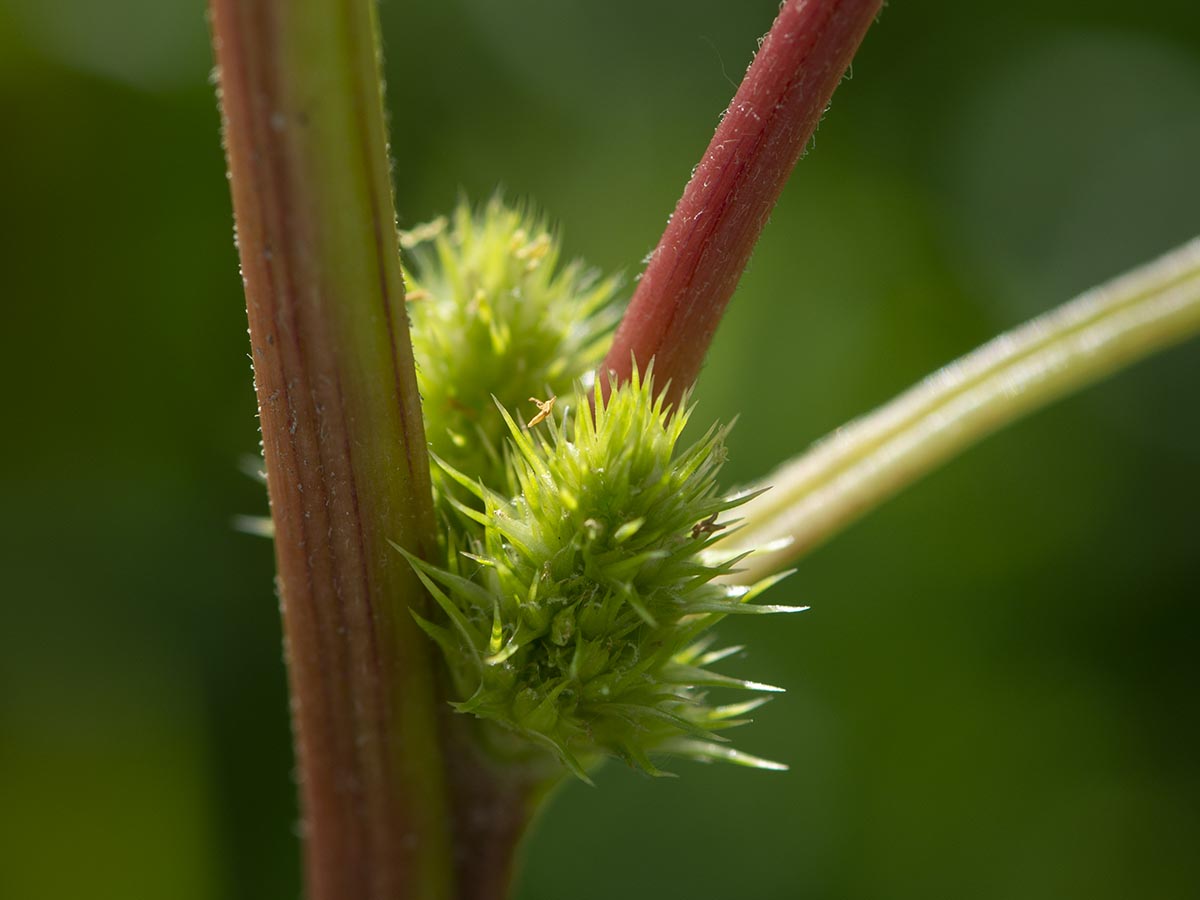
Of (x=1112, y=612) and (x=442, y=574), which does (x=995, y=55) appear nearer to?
(x=1112, y=612)

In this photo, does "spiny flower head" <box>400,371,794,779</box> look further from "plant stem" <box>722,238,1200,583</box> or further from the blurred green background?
the blurred green background

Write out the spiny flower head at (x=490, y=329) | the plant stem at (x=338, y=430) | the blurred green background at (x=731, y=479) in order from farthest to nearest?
1. the blurred green background at (x=731, y=479)
2. the spiny flower head at (x=490, y=329)
3. the plant stem at (x=338, y=430)

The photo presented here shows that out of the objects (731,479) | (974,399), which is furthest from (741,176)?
(731,479)

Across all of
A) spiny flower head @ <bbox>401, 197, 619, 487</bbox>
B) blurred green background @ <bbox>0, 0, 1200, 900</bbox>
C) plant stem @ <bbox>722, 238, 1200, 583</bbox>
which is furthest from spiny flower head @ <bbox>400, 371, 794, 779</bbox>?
blurred green background @ <bbox>0, 0, 1200, 900</bbox>

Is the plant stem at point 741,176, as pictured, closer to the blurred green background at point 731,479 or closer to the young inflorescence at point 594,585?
the young inflorescence at point 594,585

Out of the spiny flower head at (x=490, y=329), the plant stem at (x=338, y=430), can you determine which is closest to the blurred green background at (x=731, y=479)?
the spiny flower head at (x=490, y=329)

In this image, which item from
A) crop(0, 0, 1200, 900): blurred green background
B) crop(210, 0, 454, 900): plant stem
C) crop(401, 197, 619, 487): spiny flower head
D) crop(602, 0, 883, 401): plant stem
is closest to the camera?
crop(210, 0, 454, 900): plant stem

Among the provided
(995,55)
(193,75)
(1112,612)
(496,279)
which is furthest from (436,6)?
(496,279)
